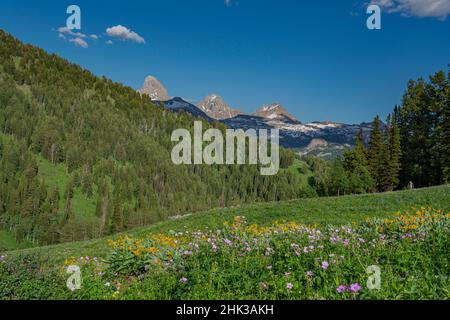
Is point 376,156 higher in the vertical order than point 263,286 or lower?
higher

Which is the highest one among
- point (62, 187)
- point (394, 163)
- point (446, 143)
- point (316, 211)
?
point (446, 143)

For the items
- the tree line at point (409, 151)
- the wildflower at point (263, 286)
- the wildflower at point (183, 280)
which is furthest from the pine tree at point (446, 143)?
the wildflower at point (183, 280)

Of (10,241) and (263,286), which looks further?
(10,241)

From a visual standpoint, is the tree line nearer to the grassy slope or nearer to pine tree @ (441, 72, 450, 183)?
pine tree @ (441, 72, 450, 183)

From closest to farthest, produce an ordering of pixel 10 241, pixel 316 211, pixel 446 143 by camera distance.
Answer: pixel 316 211 < pixel 446 143 < pixel 10 241

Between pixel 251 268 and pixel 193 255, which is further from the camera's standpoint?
pixel 193 255

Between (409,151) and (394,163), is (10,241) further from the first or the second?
(409,151)

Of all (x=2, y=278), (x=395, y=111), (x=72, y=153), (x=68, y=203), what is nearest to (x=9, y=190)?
(x=68, y=203)


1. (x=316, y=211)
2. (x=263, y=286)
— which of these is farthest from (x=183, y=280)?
(x=316, y=211)

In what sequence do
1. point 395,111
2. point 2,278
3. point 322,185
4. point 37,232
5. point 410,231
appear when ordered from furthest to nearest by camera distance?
point 37,232
point 322,185
point 395,111
point 410,231
point 2,278

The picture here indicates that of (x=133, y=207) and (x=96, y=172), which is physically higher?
(x=96, y=172)

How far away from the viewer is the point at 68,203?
161m

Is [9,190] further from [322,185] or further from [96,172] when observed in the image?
[322,185]
